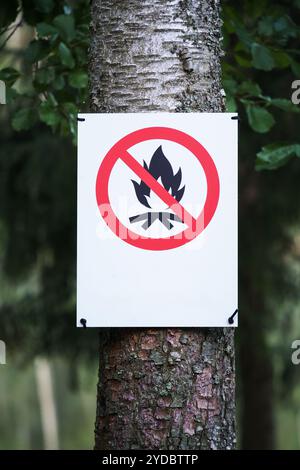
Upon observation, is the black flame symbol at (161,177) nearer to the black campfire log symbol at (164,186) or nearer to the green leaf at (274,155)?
the black campfire log symbol at (164,186)

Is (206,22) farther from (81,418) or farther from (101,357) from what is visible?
(81,418)

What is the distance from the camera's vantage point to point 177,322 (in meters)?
1.85

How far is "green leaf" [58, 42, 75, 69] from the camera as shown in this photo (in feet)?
8.32

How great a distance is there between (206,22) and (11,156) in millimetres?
3522

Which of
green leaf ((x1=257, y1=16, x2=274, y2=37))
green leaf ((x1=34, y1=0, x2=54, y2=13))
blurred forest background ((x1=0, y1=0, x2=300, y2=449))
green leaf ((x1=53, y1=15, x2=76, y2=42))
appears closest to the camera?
green leaf ((x1=53, y1=15, x2=76, y2=42))

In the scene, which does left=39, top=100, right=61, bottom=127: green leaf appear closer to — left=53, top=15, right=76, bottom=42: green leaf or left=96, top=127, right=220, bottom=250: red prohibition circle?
left=53, top=15, right=76, bottom=42: green leaf

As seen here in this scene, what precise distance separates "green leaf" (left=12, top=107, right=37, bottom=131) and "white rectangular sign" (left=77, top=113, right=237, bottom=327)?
879mm

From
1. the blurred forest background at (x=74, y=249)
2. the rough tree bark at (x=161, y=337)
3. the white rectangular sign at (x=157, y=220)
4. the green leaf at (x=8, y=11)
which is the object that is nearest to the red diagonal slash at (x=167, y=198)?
the white rectangular sign at (x=157, y=220)

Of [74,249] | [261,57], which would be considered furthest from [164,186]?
[74,249]

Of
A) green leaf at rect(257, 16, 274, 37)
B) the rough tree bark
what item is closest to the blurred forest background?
green leaf at rect(257, 16, 274, 37)

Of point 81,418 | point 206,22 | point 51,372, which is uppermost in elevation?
point 206,22

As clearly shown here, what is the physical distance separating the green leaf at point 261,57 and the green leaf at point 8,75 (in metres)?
0.82

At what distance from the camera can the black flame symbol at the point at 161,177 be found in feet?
6.18

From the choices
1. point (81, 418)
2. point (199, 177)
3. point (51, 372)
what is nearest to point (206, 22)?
point (199, 177)
